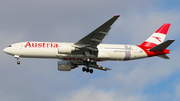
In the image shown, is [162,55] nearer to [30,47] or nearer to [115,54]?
[115,54]

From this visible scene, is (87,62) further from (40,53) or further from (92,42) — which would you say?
(40,53)

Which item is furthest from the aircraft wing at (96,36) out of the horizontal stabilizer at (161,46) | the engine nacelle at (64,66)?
the horizontal stabilizer at (161,46)

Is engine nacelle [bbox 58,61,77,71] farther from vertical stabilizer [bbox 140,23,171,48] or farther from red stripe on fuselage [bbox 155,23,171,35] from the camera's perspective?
red stripe on fuselage [bbox 155,23,171,35]

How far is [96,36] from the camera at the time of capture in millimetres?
51812

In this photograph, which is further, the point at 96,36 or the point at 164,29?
the point at 164,29

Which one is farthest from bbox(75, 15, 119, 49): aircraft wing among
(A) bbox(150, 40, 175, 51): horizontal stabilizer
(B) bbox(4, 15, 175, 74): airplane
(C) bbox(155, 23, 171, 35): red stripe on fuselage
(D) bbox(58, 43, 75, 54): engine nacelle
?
(C) bbox(155, 23, 171, 35): red stripe on fuselage

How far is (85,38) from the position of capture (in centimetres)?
5231

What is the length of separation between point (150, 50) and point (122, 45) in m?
5.01

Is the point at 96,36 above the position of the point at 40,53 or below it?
above

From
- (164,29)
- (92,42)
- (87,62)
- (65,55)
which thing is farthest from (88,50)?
(164,29)

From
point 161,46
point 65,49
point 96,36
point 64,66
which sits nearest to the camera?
point 96,36

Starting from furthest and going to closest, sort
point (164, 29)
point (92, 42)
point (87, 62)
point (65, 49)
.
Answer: point (164, 29), point (87, 62), point (92, 42), point (65, 49)

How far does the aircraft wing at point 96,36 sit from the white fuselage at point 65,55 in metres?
2.06

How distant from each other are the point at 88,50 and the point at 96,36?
3.54 m
